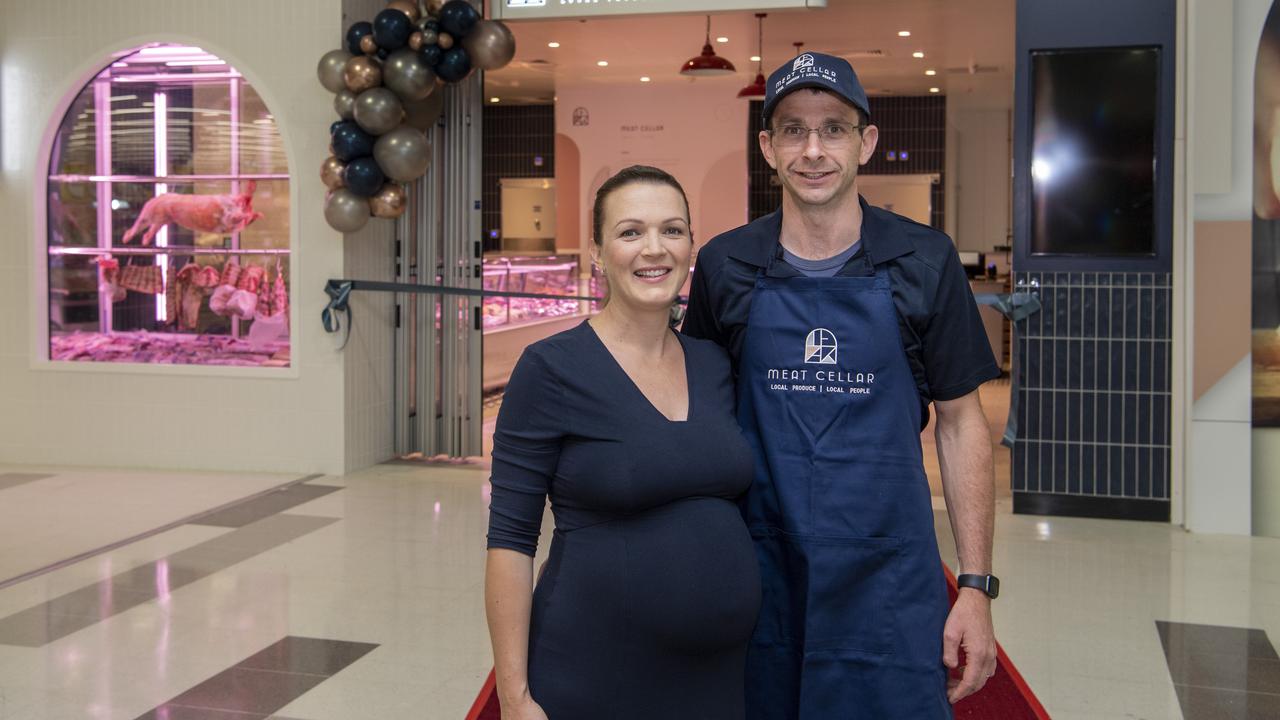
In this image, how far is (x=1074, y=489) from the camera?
5770 millimetres

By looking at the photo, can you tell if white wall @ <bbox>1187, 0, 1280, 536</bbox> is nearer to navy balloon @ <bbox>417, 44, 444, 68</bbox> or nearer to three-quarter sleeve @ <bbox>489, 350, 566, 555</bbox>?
navy balloon @ <bbox>417, 44, 444, 68</bbox>

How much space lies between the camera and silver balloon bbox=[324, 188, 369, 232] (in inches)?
253

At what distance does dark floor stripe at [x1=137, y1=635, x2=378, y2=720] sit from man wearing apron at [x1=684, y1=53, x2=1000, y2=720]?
196 centimetres

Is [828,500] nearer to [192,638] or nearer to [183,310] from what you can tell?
[192,638]

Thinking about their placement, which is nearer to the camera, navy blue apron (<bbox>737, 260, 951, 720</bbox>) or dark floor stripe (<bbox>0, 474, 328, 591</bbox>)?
navy blue apron (<bbox>737, 260, 951, 720</bbox>)

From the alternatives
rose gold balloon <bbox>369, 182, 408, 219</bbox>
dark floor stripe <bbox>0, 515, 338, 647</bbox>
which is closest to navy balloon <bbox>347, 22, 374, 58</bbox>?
rose gold balloon <bbox>369, 182, 408, 219</bbox>

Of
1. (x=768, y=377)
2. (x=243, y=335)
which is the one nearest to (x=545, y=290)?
(x=243, y=335)

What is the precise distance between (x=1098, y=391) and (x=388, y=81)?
3821mm

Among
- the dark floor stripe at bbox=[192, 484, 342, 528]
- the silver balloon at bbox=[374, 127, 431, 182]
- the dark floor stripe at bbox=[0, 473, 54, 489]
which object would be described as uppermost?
the silver balloon at bbox=[374, 127, 431, 182]

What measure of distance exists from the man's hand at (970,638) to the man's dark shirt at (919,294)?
11.4 inches

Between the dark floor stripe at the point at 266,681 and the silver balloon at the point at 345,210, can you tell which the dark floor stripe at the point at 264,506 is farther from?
the dark floor stripe at the point at 266,681

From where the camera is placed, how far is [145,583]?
177 inches

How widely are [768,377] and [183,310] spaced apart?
604 centimetres

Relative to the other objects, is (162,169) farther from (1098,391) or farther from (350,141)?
(1098,391)
